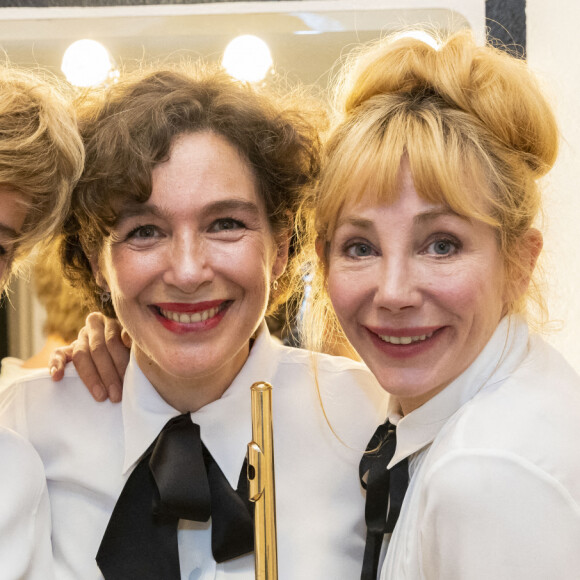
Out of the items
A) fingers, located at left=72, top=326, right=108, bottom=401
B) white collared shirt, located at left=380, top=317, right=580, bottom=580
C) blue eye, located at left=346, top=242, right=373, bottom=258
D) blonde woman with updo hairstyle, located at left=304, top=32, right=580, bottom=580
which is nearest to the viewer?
white collared shirt, located at left=380, top=317, right=580, bottom=580

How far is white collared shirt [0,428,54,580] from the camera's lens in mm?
927

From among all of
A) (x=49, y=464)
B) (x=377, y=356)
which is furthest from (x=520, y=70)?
(x=49, y=464)

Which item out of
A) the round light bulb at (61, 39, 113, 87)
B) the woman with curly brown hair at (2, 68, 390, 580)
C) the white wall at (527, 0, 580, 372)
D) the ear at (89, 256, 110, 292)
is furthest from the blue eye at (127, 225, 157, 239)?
the white wall at (527, 0, 580, 372)

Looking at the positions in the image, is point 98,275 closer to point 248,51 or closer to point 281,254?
point 281,254

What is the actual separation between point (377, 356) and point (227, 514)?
0.85ft

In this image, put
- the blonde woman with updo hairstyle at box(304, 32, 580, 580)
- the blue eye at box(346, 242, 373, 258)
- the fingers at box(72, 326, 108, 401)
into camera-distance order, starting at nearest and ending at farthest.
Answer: the blonde woman with updo hairstyle at box(304, 32, 580, 580) → the blue eye at box(346, 242, 373, 258) → the fingers at box(72, 326, 108, 401)

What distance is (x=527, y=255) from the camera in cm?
91

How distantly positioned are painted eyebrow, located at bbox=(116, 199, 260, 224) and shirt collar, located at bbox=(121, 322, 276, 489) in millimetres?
218

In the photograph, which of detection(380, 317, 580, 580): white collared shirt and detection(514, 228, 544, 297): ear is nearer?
detection(380, 317, 580, 580): white collared shirt

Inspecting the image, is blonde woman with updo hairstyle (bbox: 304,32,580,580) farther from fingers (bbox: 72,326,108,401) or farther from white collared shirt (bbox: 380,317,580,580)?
fingers (bbox: 72,326,108,401)

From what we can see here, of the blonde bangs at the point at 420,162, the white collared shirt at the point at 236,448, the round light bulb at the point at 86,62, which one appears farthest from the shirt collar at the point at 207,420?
the round light bulb at the point at 86,62

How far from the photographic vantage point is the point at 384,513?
0.93 meters

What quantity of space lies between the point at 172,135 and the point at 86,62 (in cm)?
49

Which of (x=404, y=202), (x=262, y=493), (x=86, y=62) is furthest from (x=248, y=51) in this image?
(x=262, y=493)
